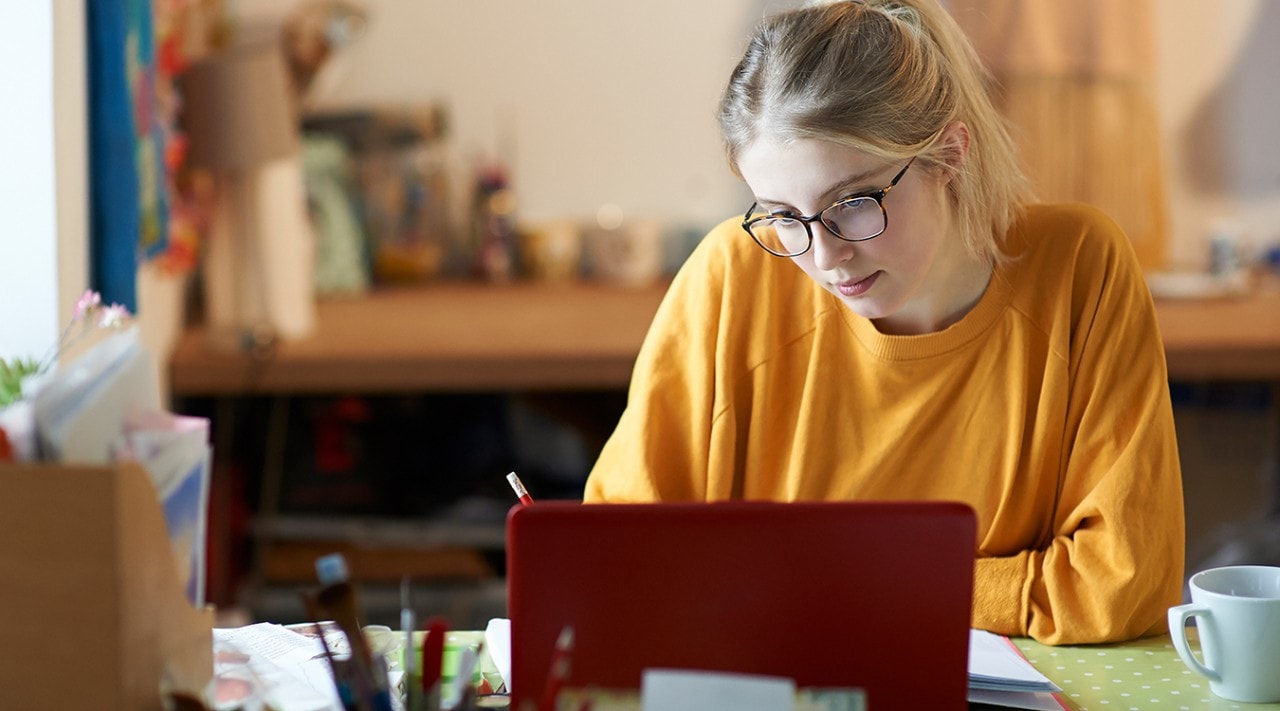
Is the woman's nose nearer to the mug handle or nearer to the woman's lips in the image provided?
the woman's lips

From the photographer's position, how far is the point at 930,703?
0.86 meters

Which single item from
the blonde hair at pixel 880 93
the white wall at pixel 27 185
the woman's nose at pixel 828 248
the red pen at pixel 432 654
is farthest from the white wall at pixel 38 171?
the red pen at pixel 432 654

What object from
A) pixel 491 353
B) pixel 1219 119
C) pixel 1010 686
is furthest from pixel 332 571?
pixel 1219 119

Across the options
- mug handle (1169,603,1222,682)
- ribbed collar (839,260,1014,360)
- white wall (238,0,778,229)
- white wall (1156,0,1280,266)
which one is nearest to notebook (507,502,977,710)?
mug handle (1169,603,1222,682)

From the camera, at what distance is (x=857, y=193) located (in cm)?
118

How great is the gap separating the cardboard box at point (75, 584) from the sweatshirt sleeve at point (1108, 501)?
68 centimetres

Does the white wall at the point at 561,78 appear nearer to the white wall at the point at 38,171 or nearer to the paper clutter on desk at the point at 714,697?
the white wall at the point at 38,171

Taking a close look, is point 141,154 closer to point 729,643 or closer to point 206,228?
point 206,228

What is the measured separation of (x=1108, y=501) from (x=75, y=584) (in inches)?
32.5

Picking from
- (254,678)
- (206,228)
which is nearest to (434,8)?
(206,228)

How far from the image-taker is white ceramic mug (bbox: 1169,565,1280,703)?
98cm

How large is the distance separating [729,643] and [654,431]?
47 cm

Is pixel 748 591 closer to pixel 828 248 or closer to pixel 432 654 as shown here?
pixel 432 654

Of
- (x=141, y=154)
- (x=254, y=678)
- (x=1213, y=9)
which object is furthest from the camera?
(x=1213, y=9)
